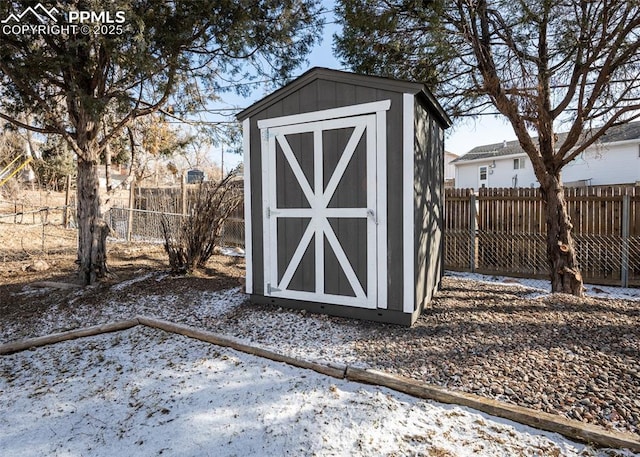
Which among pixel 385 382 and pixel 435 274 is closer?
pixel 385 382

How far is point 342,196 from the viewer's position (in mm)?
3773

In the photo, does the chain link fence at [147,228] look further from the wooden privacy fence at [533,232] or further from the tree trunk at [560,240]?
the tree trunk at [560,240]

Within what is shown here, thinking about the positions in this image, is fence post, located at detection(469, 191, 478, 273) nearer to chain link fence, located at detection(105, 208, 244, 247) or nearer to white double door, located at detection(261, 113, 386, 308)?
white double door, located at detection(261, 113, 386, 308)

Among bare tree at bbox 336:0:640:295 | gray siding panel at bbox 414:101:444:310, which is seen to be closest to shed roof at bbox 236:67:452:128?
gray siding panel at bbox 414:101:444:310

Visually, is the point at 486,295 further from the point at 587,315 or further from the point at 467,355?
the point at 467,355

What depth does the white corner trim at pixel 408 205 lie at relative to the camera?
345 cm

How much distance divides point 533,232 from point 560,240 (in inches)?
76.2

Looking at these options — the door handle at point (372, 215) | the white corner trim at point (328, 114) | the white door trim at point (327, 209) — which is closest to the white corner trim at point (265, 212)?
the white door trim at point (327, 209)

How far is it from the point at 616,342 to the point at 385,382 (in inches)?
84.5

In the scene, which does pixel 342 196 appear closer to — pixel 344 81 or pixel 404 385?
pixel 344 81

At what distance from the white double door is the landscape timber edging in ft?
3.64

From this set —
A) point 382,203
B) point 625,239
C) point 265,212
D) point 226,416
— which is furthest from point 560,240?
point 226,416

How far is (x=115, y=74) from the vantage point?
17.2ft

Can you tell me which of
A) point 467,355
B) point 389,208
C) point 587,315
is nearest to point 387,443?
point 467,355
